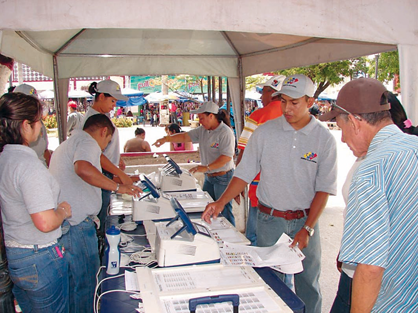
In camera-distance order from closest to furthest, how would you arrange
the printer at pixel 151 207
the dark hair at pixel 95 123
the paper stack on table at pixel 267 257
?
the paper stack on table at pixel 267 257, the printer at pixel 151 207, the dark hair at pixel 95 123

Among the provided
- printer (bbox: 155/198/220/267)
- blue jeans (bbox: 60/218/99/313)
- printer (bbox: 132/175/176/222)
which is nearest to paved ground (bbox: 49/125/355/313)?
printer (bbox: 132/175/176/222)

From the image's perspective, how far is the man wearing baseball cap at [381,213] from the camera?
4.01 feet

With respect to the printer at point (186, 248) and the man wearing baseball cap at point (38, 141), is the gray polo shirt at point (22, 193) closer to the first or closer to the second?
the printer at point (186, 248)

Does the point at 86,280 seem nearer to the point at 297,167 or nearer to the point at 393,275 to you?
the point at 297,167

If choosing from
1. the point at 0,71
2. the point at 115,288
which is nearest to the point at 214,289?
the point at 115,288

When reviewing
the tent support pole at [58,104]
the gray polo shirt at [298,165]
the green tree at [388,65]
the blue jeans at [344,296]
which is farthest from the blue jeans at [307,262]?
the green tree at [388,65]

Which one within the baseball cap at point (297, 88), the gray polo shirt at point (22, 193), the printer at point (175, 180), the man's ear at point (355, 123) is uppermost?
the baseball cap at point (297, 88)

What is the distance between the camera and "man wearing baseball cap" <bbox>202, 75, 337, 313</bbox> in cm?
250

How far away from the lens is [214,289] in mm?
1606

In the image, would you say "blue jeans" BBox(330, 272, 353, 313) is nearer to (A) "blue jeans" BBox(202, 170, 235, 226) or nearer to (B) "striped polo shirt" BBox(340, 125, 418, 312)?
(B) "striped polo shirt" BBox(340, 125, 418, 312)

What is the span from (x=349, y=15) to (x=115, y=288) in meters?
2.01

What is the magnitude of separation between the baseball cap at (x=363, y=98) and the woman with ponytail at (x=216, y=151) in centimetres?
295

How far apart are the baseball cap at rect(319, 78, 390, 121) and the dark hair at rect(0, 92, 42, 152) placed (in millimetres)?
1515

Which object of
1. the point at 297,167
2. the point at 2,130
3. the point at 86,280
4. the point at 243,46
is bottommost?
the point at 86,280
